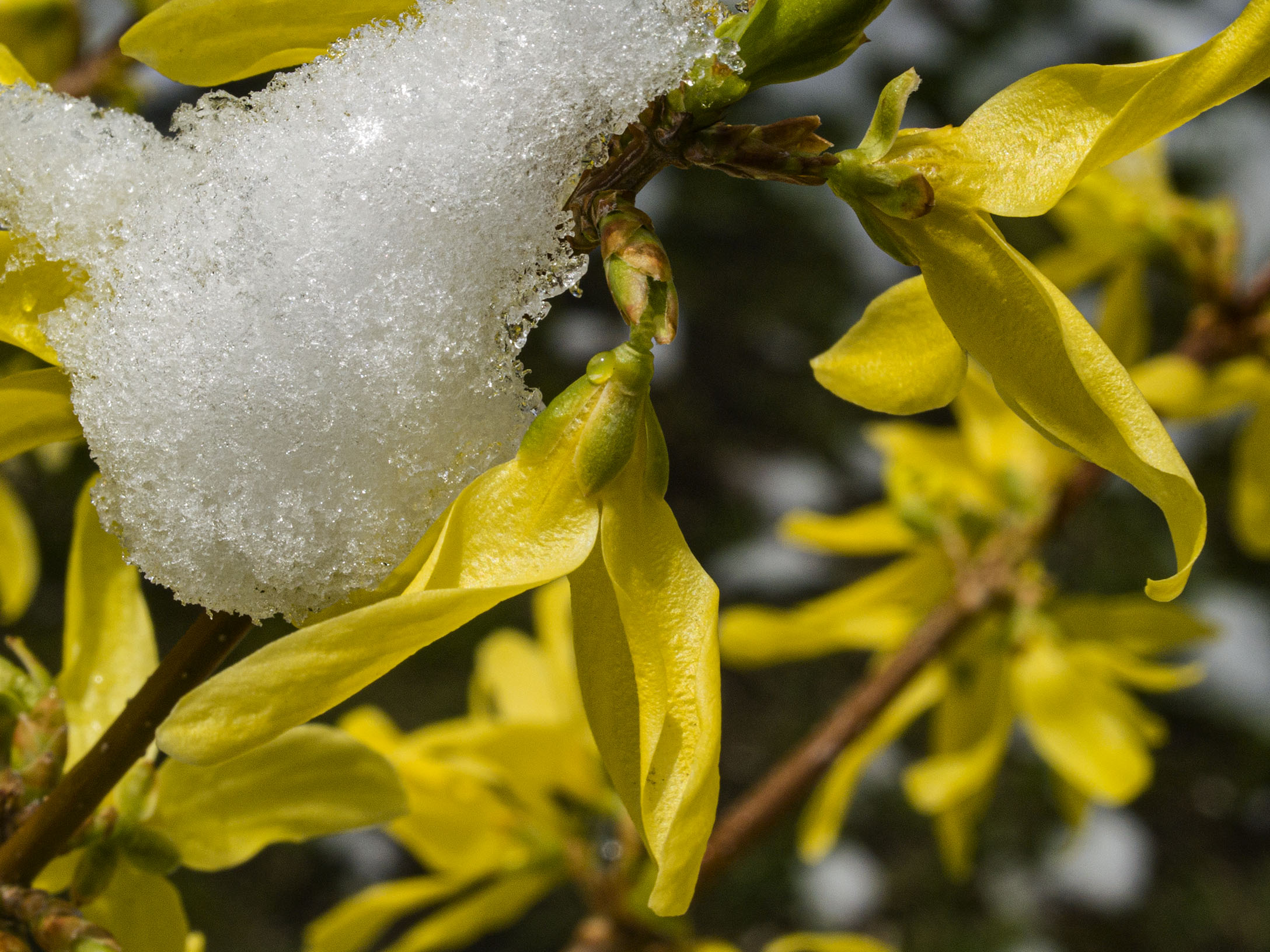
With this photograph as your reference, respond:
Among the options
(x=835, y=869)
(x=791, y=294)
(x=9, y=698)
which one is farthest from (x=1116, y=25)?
(x=9, y=698)

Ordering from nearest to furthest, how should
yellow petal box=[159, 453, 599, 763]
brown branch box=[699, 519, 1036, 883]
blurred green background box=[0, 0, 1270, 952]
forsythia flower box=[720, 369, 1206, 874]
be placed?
1. yellow petal box=[159, 453, 599, 763]
2. brown branch box=[699, 519, 1036, 883]
3. forsythia flower box=[720, 369, 1206, 874]
4. blurred green background box=[0, 0, 1270, 952]

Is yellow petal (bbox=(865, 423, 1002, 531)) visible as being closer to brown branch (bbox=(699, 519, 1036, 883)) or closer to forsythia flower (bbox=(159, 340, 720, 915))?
brown branch (bbox=(699, 519, 1036, 883))

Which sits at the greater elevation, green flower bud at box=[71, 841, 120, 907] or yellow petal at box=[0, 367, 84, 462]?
yellow petal at box=[0, 367, 84, 462]

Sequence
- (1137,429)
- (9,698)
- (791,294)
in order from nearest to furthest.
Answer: (1137,429) → (9,698) → (791,294)

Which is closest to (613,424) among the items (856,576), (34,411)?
(34,411)

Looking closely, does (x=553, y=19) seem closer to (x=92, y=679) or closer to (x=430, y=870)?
(x=92, y=679)

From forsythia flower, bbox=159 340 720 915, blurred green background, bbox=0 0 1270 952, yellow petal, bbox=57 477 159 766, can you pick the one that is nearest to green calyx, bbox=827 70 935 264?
forsythia flower, bbox=159 340 720 915

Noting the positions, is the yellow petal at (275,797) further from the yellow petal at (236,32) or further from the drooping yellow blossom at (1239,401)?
the drooping yellow blossom at (1239,401)
